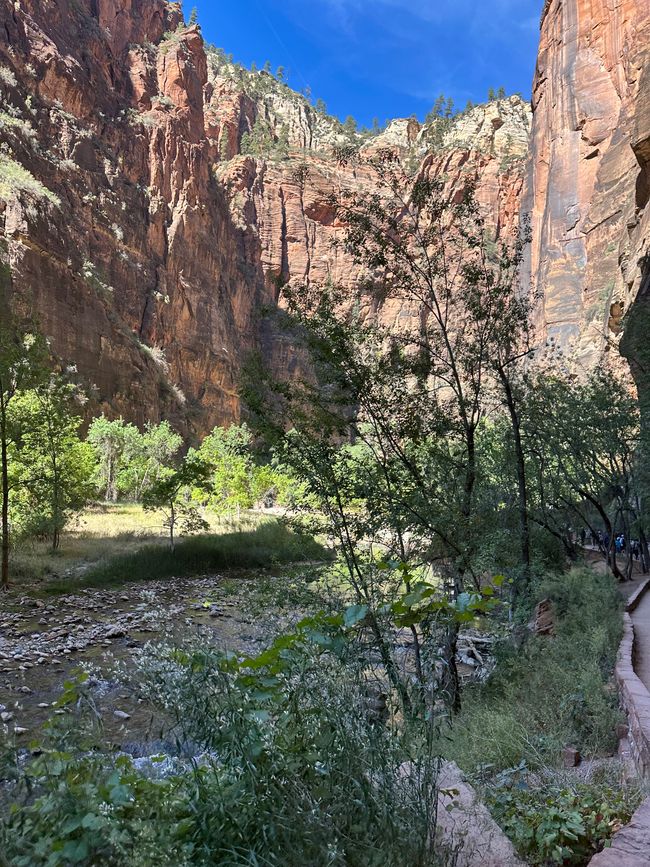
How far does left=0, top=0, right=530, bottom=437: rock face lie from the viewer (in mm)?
51031

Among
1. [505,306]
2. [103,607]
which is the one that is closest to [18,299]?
[103,607]

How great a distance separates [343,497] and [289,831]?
5.80m

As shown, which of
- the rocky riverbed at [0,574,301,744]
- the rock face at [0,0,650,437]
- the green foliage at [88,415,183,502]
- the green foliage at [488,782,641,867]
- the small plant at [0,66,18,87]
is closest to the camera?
the green foliage at [488,782,641,867]

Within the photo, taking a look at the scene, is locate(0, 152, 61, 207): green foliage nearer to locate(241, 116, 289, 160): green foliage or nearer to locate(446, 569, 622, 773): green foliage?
locate(446, 569, 622, 773): green foliage

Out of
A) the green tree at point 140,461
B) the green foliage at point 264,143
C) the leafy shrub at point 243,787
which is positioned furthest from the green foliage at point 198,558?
the green foliage at point 264,143

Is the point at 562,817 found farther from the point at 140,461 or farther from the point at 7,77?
the point at 7,77

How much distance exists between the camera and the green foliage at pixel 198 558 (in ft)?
61.0

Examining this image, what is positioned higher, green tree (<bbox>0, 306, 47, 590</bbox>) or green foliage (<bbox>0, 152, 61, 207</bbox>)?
green foliage (<bbox>0, 152, 61, 207</bbox>)

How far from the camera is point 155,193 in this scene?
72.6 meters

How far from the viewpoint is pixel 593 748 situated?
4.42 m

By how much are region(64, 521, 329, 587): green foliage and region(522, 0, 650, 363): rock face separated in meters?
32.7

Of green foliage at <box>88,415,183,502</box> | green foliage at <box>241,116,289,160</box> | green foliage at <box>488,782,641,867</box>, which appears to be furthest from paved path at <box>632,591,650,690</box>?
green foliage at <box>241,116,289,160</box>

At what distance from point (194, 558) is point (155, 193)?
6601 centimetres

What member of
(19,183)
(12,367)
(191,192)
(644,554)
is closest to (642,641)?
(644,554)
